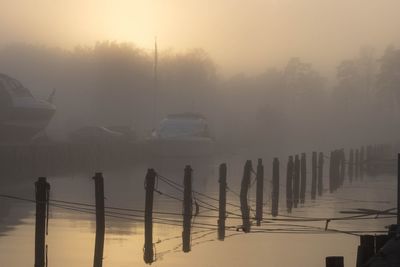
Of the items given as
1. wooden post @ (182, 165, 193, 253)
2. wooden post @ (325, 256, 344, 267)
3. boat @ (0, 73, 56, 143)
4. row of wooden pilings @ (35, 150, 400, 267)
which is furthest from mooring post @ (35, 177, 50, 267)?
boat @ (0, 73, 56, 143)

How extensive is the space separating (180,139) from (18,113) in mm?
16113

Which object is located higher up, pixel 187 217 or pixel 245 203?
pixel 245 203

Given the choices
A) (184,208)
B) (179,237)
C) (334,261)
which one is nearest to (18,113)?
(184,208)

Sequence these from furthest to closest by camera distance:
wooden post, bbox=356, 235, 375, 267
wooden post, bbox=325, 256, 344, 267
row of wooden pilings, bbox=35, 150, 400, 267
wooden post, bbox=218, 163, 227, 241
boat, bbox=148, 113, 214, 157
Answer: boat, bbox=148, 113, 214, 157
wooden post, bbox=218, 163, 227, 241
row of wooden pilings, bbox=35, 150, 400, 267
wooden post, bbox=356, 235, 375, 267
wooden post, bbox=325, 256, 344, 267

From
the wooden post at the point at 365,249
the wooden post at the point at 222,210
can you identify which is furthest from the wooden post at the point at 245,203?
the wooden post at the point at 365,249

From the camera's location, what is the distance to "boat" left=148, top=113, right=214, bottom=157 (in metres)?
80.9

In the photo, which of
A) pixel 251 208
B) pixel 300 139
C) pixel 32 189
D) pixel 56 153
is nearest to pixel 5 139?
pixel 56 153

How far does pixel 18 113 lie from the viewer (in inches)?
2840

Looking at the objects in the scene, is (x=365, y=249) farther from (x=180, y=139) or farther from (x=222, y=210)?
(x=180, y=139)

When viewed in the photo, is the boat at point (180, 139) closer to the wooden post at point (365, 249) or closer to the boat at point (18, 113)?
the boat at point (18, 113)

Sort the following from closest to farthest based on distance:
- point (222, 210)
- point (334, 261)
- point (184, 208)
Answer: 1. point (334, 261)
2. point (184, 208)
3. point (222, 210)

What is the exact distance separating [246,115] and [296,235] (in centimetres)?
10951

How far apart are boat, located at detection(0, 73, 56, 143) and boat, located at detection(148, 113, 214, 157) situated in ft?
36.0

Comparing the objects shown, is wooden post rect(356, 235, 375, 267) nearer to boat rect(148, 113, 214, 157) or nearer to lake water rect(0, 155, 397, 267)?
lake water rect(0, 155, 397, 267)
